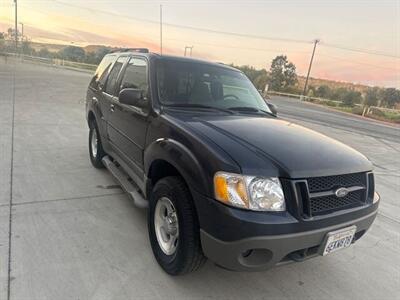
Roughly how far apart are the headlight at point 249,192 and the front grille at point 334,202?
0.28 m

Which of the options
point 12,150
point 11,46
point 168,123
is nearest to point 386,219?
point 168,123

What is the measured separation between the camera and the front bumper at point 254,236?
2.16m

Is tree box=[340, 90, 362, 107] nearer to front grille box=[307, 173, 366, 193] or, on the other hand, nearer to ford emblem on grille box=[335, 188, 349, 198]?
front grille box=[307, 173, 366, 193]

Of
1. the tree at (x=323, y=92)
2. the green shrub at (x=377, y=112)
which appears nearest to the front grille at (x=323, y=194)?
Result: the green shrub at (x=377, y=112)

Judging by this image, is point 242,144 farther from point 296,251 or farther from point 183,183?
point 296,251

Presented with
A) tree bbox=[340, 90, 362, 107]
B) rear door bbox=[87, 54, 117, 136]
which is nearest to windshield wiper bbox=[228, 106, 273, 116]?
rear door bbox=[87, 54, 117, 136]

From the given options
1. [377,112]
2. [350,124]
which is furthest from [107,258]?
[377,112]

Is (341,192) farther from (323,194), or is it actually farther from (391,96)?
(391,96)

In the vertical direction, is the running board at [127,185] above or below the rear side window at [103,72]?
below

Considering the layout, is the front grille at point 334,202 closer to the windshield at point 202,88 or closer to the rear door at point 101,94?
the windshield at point 202,88

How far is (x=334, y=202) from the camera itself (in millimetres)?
2486

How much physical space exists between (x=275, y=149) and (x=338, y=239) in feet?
2.72

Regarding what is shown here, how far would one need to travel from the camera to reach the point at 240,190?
2.23m

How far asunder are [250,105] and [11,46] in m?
75.1
